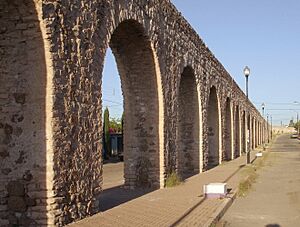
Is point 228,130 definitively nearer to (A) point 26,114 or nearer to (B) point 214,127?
(B) point 214,127

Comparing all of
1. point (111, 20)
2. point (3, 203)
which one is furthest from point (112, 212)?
point (111, 20)

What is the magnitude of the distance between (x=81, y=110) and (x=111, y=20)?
2.41 metres

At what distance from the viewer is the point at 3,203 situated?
8.27 meters

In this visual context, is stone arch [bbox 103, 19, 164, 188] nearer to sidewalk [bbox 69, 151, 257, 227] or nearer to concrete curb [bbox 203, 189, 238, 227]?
sidewalk [bbox 69, 151, 257, 227]

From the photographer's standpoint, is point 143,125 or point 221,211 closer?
point 221,211

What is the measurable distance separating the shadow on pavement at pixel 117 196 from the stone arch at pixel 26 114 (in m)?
2.50

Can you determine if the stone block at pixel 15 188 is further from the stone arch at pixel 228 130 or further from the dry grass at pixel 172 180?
the stone arch at pixel 228 130

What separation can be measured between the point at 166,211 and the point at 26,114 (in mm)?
3458

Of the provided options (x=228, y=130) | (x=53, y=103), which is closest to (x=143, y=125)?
(x=53, y=103)

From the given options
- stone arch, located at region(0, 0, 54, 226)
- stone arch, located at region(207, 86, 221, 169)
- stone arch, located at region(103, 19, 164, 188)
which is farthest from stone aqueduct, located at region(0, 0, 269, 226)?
stone arch, located at region(207, 86, 221, 169)

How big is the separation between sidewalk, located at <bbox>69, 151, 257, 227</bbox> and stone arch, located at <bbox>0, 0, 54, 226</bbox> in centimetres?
89

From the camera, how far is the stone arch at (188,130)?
20.0 meters

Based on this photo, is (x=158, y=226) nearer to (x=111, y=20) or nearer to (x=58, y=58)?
(x=58, y=58)

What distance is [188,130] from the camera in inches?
803
